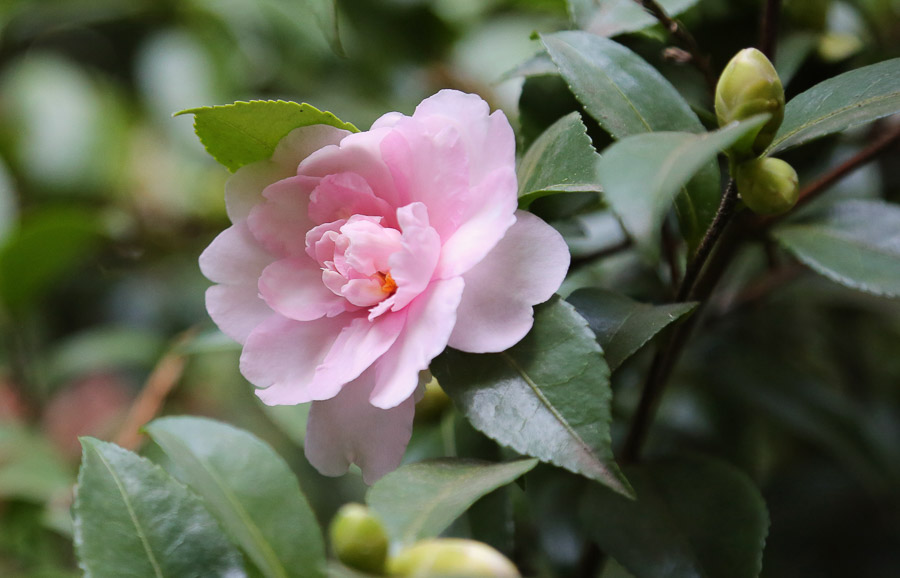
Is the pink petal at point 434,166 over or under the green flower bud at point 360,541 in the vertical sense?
over

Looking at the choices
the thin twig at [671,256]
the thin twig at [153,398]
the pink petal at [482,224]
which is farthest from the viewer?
the thin twig at [153,398]

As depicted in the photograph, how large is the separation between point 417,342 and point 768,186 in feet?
0.65

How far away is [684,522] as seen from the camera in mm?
484

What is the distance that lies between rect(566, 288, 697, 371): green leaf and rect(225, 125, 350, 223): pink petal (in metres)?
0.18

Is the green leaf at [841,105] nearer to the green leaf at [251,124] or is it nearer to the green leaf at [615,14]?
the green leaf at [615,14]

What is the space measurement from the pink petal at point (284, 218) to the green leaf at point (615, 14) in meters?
0.24

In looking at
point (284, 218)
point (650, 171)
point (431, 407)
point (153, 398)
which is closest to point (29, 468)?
point (153, 398)

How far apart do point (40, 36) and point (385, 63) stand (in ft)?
3.22

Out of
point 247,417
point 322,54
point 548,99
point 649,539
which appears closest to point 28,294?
point 247,417

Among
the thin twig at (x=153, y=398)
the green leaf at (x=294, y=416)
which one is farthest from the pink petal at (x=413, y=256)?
the thin twig at (x=153, y=398)

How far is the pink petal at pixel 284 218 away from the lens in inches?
17.8

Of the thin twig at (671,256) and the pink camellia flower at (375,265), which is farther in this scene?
the thin twig at (671,256)

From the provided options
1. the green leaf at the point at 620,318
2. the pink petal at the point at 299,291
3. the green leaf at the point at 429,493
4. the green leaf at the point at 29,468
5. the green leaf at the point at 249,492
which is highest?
the pink petal at the point at 299,291

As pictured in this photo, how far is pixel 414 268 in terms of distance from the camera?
0.40 meters
